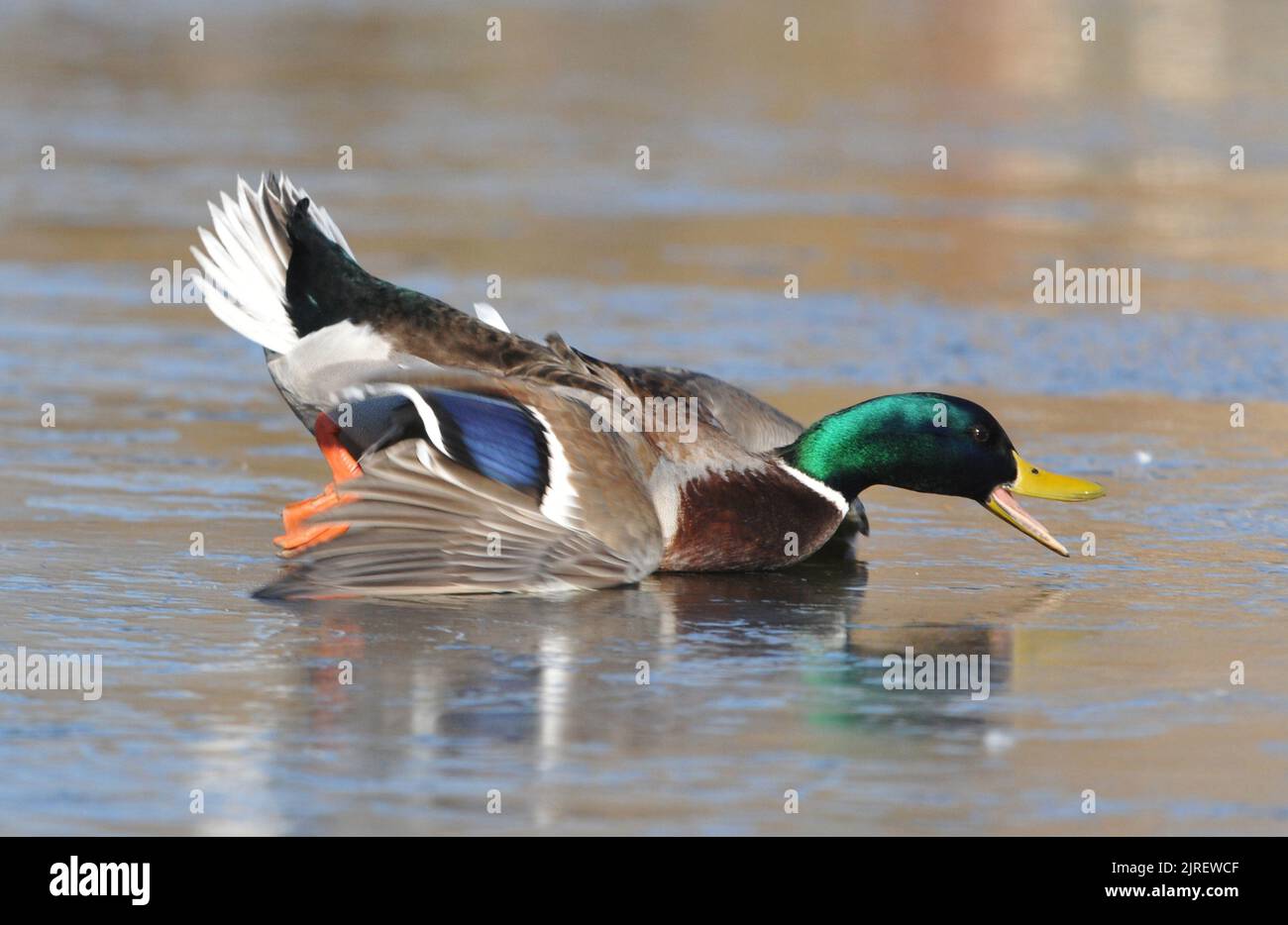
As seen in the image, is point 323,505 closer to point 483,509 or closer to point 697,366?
point 483,509

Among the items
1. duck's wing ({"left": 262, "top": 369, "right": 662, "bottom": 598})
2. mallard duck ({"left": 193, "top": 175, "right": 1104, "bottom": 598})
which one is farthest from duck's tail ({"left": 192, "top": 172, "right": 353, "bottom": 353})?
duck's wing ({"left": 262, "top": 369, "right": 662, "bottom": 598})

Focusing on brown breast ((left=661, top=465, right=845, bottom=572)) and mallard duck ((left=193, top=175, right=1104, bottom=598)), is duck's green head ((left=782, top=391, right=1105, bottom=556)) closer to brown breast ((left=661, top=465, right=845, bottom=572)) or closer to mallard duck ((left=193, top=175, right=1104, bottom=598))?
mallard duck ((left=193, top=175, right=1104, bottom=598))

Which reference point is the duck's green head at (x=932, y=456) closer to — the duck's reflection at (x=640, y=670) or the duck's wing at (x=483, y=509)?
the duck's reflection at (x=640, y=670)

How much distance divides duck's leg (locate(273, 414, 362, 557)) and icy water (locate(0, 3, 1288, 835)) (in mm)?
200

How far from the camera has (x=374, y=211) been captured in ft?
45.4

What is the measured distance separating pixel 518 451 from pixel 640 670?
3.32ft

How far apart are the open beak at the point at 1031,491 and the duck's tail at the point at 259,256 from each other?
7.62 ft

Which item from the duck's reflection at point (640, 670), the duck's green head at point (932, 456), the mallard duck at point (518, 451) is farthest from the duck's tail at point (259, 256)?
the duck's green head at point (932, 456)

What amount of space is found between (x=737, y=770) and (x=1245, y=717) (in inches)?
53.0

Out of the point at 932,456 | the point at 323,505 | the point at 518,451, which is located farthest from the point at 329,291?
the point at 932,456

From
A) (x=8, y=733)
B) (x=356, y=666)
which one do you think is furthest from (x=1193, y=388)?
(x=8, y=733)

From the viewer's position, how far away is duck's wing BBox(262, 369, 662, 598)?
642cm

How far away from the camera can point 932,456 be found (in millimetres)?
7102

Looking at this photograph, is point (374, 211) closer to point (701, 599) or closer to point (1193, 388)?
point (1193, 388)
